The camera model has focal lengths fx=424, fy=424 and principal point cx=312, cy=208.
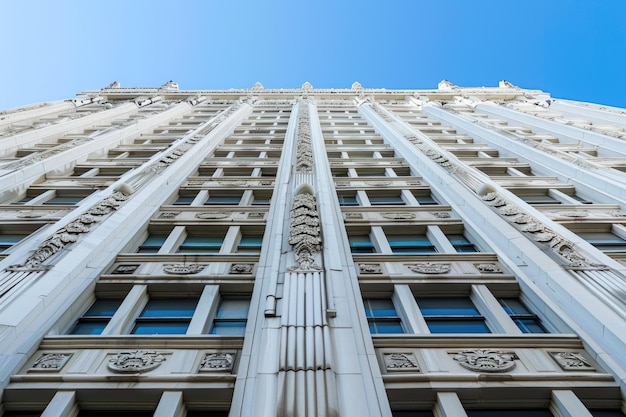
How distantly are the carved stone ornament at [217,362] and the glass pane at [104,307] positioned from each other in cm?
376

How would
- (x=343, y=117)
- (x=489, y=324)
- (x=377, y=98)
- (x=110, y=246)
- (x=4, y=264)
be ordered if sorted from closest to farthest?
(x=489, y=324)
(x=4, y=264)
(x=110, y=246)
(x=343, y=117)
(x=377, y=98)

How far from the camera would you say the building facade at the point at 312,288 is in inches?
322

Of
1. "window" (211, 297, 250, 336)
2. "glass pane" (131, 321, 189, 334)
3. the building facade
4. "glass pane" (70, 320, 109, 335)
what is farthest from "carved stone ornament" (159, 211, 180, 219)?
"glass pane" (131, 321, 189, 334)

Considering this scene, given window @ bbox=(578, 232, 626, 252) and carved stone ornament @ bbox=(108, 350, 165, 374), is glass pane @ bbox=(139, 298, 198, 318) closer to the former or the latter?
carved stone ornament @ bbox=(108, 350, 165, 374)

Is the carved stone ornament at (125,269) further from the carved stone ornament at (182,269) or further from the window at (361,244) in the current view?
the window at (361,244)

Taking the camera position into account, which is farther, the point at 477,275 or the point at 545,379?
the point at 477,275

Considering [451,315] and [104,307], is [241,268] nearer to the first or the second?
[104,307]

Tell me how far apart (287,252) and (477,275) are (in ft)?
17.8

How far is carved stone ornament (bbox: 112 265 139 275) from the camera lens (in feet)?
40.9

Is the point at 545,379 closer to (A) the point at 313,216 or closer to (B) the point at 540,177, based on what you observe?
(A) the point at 313,216

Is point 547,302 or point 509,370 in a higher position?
point 547,302

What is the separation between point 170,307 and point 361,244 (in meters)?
6.92

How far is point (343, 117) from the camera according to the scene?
1614 inches

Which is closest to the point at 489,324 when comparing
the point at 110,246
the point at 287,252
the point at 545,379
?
the point at 545,379
